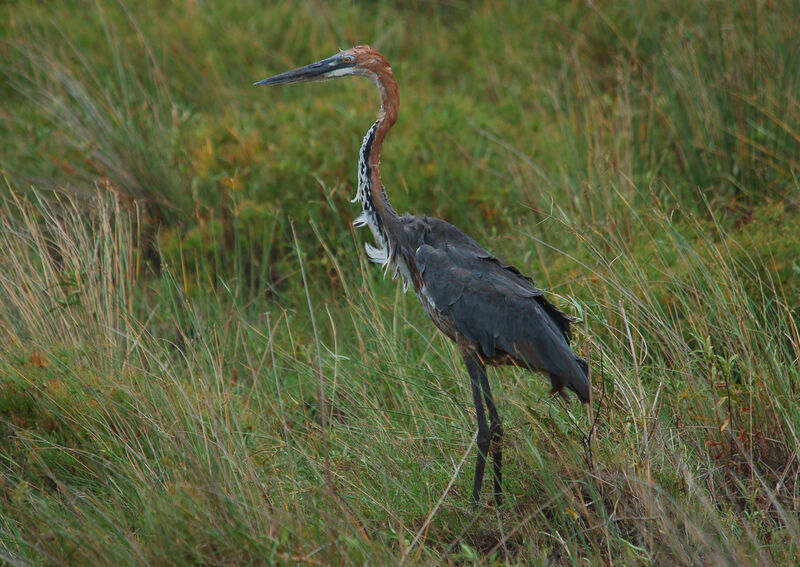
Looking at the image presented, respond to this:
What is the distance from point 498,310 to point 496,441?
57cm

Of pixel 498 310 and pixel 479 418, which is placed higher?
pixel 498 310

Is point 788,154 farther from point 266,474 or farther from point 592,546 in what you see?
point 266,474

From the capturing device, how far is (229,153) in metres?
6.57

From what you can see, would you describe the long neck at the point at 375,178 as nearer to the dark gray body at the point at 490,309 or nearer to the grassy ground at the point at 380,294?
the dark gray body at the point at 490,309

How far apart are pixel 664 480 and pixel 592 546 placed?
44 cm

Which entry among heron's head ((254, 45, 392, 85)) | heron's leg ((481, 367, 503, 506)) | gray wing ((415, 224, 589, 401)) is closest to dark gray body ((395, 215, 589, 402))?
gray wing ((415, 224, 589, 401))

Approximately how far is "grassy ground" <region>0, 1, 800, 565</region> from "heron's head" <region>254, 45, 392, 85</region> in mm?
777

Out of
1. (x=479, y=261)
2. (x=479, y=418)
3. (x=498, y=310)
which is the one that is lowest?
(x=479, y=418)

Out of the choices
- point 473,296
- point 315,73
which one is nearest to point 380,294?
point 315,73

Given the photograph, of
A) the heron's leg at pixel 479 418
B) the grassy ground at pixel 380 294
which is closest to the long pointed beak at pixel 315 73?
the grassy ground at pixel 380 294

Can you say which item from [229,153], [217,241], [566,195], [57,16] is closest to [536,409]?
[566,195]

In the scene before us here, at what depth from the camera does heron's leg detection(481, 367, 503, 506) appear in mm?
3841

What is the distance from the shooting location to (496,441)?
3938 millimetres

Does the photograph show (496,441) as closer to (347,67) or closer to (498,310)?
(498,310)
